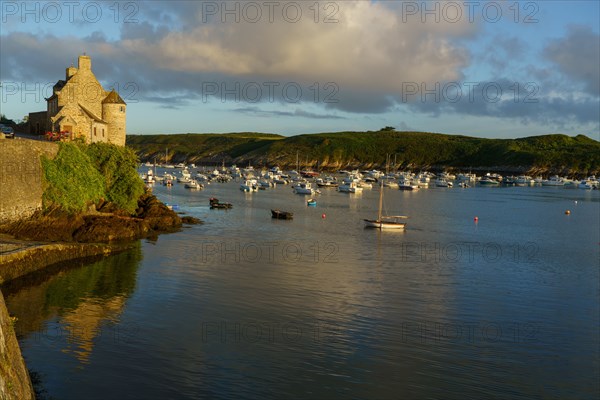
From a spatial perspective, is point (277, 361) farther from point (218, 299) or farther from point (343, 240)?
point (343, 240)

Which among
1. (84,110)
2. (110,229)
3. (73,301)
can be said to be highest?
(84,110)

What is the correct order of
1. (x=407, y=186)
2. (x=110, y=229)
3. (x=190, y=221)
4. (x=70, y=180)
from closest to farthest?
1. (x=70, y=180)
2. (x=110, y=229)
3. (x=190, y=221)
4. (x=407, y=186)

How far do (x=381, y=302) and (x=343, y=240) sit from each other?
22663 millimetres

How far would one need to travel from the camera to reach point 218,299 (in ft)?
94.5

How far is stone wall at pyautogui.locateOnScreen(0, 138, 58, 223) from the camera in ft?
119

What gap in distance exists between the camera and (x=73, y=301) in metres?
26.8

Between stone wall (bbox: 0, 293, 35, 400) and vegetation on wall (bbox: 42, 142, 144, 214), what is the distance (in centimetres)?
2657

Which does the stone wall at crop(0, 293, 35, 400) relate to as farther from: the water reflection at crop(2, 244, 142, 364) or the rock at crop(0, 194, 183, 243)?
the rock at crop(0, 194, 183, 243)

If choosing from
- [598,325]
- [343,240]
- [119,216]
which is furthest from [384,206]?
[598,325]

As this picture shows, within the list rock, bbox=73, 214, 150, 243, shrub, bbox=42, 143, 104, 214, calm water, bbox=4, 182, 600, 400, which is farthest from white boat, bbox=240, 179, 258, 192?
shrub, bbox=42, 143, 104, 214

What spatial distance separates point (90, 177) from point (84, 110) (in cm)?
895

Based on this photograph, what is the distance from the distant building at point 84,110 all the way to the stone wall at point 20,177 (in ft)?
30.3

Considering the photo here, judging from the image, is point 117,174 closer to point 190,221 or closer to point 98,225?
point 98,225

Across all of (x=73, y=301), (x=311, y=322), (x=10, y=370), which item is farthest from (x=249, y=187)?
(x=10, y=370)
